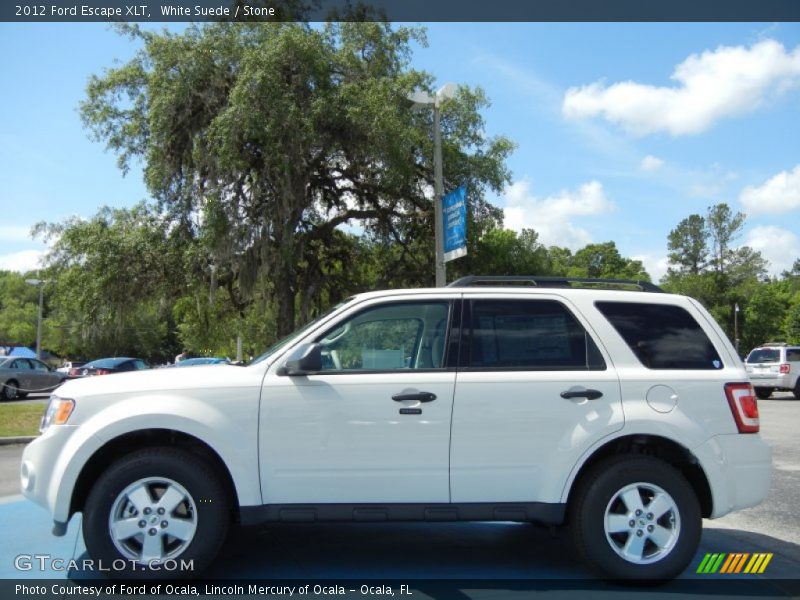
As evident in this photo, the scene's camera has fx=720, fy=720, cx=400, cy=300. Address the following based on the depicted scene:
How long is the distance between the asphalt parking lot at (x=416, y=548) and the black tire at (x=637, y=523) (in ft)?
1.12

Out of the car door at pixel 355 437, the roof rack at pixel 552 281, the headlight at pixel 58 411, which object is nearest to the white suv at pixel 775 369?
the roof rack at pixel 552 281

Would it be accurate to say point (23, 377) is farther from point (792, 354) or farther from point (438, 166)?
point (792, 354)

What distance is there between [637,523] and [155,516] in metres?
3.02

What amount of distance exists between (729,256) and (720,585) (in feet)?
314

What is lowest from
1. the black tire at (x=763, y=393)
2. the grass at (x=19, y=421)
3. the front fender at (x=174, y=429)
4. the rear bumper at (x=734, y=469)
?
the black tire at (x=763, y=393)

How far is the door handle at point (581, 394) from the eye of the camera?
182 inches

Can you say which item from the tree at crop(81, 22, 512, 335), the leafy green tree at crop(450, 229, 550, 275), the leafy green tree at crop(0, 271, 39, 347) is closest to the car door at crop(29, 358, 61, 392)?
the tree at crop(81, 22, 512, 335)

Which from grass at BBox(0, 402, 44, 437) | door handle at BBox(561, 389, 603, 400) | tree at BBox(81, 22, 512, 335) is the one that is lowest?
grass at BBox(0, 402, 44, 437)

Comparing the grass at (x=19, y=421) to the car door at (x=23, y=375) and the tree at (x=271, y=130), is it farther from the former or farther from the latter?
the car door at (x=23, y=375)

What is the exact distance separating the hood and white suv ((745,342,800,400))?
2225 centimetres

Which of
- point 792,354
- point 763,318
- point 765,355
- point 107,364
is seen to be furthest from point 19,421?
point 763,318

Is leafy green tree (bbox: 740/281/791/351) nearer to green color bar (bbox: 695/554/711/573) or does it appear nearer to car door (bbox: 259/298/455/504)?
green color bar (bbox: 695/554/711/573)

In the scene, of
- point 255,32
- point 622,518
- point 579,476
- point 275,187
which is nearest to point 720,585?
point 622,518

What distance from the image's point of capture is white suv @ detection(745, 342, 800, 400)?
2317 centimetres
